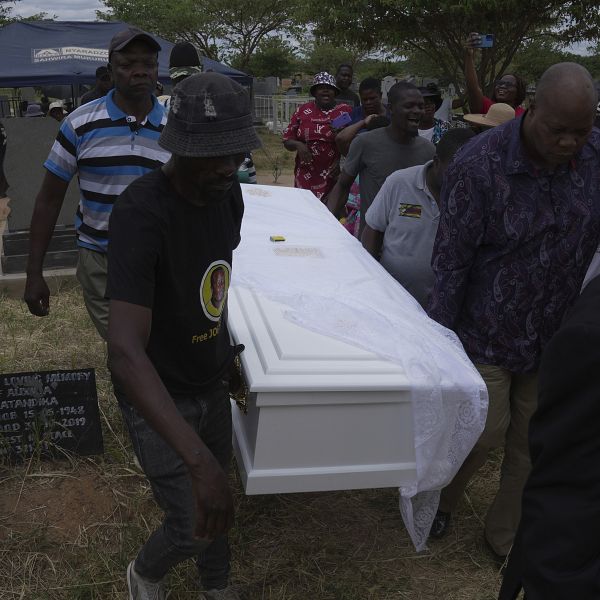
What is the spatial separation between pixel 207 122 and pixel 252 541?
1683 millimetres

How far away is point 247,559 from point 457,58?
12.0 m

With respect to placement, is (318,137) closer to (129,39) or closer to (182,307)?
(129,39)

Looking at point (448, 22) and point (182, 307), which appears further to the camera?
point (448, 22)

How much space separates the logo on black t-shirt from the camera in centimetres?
180

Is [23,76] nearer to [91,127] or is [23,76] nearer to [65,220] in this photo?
[65,220]

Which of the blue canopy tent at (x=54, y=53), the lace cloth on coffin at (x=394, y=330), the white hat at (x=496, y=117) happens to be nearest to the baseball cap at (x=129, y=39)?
the lace cloth on coffin at (x=394, y=330)

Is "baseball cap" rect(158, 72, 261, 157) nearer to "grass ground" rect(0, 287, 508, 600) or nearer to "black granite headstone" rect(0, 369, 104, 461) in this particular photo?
"grass ground" rect(0, 287, 508, 600)

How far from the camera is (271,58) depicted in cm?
3538

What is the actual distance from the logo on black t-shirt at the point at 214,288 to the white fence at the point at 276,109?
57.4 ft

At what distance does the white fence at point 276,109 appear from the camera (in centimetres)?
2025

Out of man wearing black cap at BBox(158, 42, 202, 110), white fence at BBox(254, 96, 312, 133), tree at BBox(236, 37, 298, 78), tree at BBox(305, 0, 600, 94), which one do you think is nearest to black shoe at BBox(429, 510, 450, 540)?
man wearing black cap at BBox(158, 42, 202, 110)

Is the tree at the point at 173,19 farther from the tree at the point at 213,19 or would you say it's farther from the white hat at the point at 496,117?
the white hat at the point at 496,117

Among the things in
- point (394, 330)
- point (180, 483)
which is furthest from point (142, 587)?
point (394, 330)

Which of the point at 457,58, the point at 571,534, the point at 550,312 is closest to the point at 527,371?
the point at 550,312
